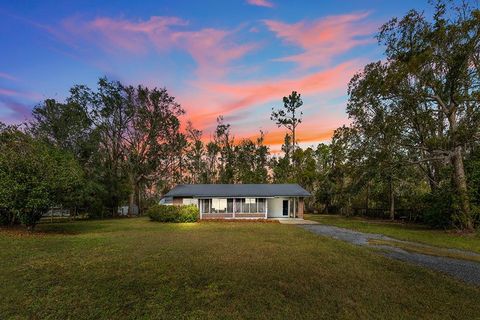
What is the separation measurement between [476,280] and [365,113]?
1746 centimetres

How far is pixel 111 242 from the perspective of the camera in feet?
39.7

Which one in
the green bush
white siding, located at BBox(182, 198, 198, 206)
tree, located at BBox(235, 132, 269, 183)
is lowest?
the green bush

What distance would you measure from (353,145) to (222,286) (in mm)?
20698

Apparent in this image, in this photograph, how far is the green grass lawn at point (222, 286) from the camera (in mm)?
4824

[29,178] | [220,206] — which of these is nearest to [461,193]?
[220,206]

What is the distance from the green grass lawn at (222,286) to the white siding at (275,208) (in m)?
17.9

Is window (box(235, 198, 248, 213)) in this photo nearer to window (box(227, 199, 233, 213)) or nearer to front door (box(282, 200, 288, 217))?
window (box(227, 199, 233, 213))

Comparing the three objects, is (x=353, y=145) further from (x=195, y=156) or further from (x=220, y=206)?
(x=195, y=156)

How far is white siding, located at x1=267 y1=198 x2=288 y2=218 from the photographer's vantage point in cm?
2791

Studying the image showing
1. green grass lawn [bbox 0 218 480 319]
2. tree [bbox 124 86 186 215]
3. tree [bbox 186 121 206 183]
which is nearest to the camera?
green grass lawn [bbox 0 218 480 319]

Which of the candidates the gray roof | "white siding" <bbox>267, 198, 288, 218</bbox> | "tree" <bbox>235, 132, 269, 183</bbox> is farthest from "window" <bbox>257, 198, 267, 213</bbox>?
"tree" <bbox>235, 132, 269, 183</bbox>

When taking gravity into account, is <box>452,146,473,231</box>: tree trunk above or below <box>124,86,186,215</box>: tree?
below

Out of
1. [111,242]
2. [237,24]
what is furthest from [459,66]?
[111,242]

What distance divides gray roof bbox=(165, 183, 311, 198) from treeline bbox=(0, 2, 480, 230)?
559 centimetres
